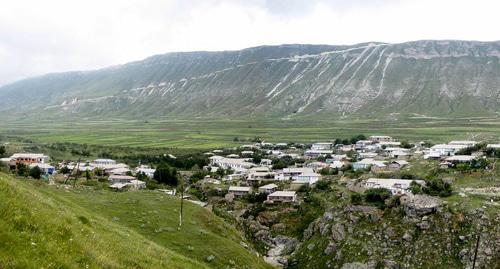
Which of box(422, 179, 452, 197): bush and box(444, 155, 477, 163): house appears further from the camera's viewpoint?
box(444, 155, 477, 163): house

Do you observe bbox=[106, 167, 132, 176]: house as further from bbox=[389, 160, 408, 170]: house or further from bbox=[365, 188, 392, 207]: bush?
bbox=[389, 160, 408, 170]: house

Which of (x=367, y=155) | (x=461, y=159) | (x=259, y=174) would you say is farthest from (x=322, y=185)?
(x=367, y=155)

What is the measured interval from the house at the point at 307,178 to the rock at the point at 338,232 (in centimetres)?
3198

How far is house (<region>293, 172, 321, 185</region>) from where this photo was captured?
351 ft

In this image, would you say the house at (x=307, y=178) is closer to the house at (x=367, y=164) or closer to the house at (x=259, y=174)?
the house at (x=259, y=174)

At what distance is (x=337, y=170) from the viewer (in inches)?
4569

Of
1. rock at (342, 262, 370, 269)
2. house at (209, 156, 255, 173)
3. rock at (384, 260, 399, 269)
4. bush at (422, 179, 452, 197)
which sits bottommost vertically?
rock at (342, 262, 370, 269)

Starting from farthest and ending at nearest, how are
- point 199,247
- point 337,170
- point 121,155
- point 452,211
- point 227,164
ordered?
point 121,155, point 227,164, point 337,170, point 452,211, point 199,247

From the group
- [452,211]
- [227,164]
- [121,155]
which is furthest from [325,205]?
[121,155]

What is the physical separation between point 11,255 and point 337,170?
106m

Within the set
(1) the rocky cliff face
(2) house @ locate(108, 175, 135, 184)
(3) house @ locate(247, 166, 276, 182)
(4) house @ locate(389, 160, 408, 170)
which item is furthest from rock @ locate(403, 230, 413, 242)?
(2) house @ locate(108, 175, 135, 184)

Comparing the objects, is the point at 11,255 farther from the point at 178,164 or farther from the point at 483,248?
the point at 178,164

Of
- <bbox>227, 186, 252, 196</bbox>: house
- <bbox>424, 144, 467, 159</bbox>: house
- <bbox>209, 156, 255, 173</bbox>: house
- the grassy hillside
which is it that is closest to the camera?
the grassy hillside

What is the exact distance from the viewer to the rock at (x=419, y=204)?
234ft
